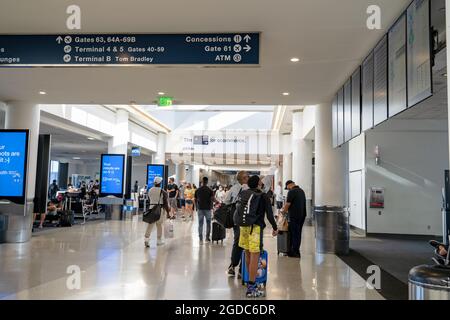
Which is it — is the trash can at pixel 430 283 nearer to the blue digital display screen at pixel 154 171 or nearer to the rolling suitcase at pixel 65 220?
the rolling suitcase at pixel 65 220

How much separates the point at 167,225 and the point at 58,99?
13.8 feet

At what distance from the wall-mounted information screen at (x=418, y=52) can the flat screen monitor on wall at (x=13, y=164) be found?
784 centimetres

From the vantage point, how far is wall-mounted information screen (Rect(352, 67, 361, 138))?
22.8 feet

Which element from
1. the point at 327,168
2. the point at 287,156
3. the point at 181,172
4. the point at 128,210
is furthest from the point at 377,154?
the point at 181,172

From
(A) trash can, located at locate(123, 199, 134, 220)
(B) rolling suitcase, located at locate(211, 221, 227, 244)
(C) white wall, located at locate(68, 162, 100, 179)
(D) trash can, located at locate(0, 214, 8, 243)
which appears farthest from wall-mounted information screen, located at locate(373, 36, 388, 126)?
(C) white wall, located at locate(68, 162, 100, 179)

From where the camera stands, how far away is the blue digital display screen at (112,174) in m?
16.1

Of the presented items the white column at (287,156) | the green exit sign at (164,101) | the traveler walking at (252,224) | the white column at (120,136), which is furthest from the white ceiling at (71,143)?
the traveler walking at (252,224)

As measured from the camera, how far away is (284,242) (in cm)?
876

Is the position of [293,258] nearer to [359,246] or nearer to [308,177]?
[359,246]

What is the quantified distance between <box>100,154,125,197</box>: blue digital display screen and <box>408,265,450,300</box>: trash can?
1425 centimetres

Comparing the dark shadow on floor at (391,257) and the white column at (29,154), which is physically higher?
the white column at (29,154)

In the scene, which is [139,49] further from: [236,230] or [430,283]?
[430,283]

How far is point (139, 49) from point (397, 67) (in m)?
3.43

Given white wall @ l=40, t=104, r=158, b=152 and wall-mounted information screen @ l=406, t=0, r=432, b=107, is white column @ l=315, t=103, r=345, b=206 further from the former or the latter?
white wall @ l=40, t=104, r=158, b=152
